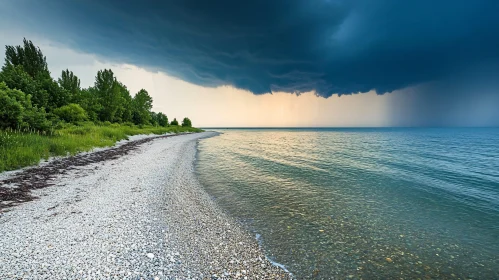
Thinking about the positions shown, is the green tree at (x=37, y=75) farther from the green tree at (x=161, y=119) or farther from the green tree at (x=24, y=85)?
the green tree at (x=161, y=119)

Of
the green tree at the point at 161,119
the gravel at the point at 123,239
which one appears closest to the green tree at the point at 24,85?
the gravel at the point at 123,239

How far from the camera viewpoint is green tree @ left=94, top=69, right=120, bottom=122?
67562 millimetres

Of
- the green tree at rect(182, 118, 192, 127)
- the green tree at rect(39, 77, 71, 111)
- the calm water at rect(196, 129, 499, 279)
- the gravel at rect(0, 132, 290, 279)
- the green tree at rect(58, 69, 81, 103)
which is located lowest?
the calm water at rect(196, 129, 499, 279)

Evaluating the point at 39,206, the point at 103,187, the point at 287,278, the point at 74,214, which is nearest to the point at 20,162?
the point at 103,187

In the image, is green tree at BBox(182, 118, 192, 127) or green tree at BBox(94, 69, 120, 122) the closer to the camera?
green tree at BBox(94, 69, 120, 122)

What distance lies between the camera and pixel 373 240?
7664mm

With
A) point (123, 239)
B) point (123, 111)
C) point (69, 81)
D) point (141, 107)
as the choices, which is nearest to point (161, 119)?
point (141, 107)

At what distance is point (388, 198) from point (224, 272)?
40.5 feet

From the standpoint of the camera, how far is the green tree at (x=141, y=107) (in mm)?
88562

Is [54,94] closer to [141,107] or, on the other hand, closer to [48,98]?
[48,98]

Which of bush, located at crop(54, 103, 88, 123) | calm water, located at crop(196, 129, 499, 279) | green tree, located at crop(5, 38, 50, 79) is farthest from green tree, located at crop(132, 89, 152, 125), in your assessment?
calm water, located at crop(196, 129, 499, 279)

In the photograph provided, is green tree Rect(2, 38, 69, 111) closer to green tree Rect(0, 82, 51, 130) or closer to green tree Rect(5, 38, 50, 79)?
green tree Rect(5, 38, 50, 79)

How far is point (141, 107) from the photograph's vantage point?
96250 mm

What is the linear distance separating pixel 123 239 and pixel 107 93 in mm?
84668
